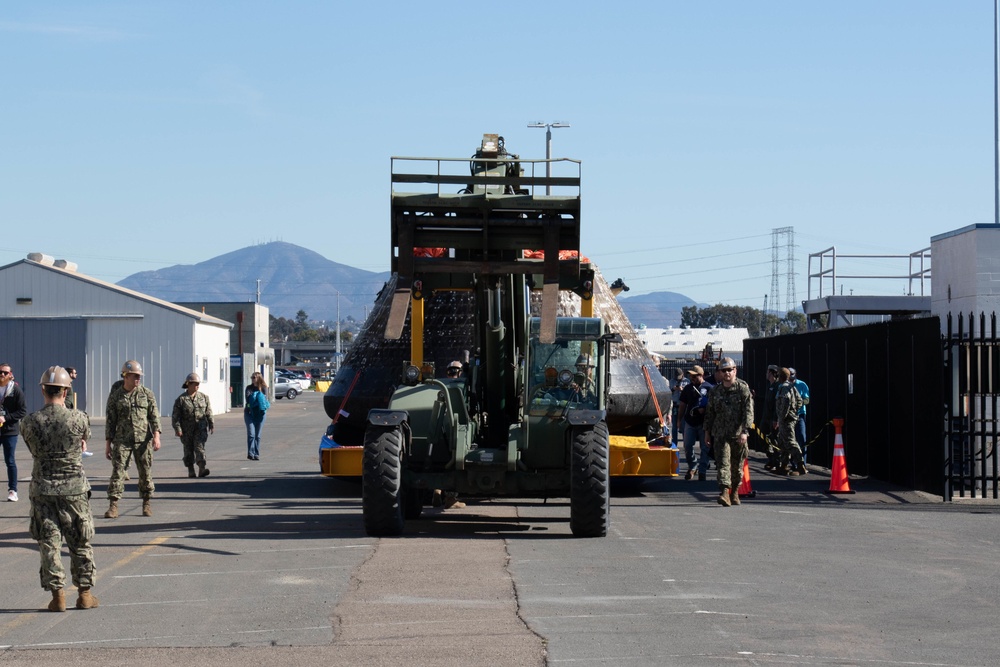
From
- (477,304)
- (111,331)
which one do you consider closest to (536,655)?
(477,304)

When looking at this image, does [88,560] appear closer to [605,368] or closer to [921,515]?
[605,368]

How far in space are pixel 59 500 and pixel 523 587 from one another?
3457 millimetres

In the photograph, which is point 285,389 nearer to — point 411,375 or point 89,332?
point 89,332

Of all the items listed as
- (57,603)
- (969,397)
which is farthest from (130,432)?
(969,397)

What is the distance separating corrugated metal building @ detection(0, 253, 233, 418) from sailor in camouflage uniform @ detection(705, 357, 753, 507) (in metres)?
34.0

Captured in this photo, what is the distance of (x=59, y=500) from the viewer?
368 inches

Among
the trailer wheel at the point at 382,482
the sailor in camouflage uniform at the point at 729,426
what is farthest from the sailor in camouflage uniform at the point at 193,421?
the sailor in camouflage uniform at the point at 729,426

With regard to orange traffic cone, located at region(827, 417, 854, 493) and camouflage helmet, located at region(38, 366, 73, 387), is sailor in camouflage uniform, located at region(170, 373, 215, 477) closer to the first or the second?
orange traffic cone, located at region(827, 417, 854, 493)

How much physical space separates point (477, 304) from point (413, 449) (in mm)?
1918

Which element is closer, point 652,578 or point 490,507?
point 652,578

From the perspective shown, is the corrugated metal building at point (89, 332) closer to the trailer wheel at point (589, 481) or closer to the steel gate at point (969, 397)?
the steel gate at point (969, 397)

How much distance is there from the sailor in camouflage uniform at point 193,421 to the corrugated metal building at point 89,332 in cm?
2751

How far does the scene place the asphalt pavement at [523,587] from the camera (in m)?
7.96

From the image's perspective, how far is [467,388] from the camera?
15070mm
